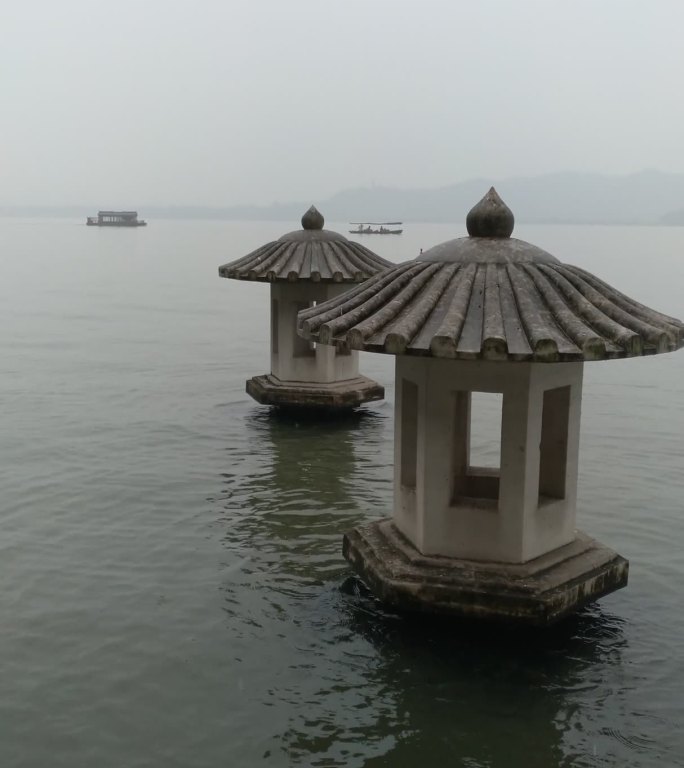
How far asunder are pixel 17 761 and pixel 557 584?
400cm

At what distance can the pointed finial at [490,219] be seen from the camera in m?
7.04

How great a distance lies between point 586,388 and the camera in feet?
62.4

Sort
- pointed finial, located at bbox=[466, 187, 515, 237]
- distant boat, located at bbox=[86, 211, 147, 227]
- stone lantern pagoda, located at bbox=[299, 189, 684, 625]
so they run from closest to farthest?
stone lantern pagoda, located at bbox=[299, 189, 684, 625] < pointed finial, located at bbox=[466, 187, 515, 237] < distant boat, located at bbox=[86, 211, 147, 227]

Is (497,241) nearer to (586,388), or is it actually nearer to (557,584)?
(557,584)

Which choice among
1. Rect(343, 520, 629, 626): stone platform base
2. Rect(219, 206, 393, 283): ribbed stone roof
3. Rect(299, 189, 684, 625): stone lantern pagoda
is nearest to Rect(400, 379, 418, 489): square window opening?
Rect(299, 189, 684, 625): stone lantern pagoda

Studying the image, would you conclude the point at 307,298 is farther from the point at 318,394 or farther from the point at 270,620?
the point at 270,620

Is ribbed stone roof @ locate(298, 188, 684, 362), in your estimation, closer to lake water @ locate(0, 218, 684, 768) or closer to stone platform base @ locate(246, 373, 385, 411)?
lake water @ locate(0, 218, 684, 768)

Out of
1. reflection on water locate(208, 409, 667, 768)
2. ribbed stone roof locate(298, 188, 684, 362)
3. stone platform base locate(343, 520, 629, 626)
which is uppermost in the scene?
ribbed stone roof locate(298, 188, 684, 362)

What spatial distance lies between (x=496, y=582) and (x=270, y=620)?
202cm

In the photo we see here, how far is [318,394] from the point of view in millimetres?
14297

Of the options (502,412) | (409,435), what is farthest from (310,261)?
(502,412)

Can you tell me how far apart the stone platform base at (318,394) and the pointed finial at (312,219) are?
2.59 meters

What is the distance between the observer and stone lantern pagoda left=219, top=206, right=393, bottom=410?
13.4m

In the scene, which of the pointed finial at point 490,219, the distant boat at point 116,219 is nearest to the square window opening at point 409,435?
the pointed finial at point 490,219
